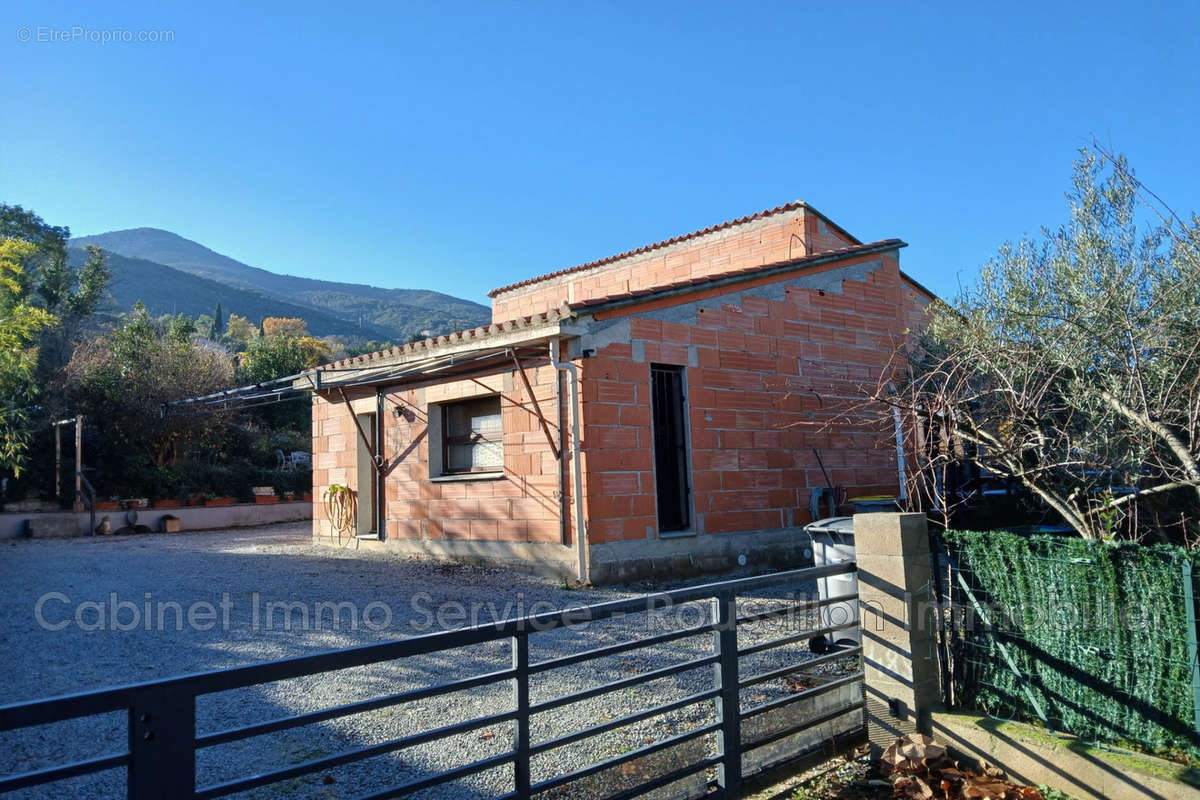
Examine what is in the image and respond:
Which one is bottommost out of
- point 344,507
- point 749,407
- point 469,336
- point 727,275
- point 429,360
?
point 344,507

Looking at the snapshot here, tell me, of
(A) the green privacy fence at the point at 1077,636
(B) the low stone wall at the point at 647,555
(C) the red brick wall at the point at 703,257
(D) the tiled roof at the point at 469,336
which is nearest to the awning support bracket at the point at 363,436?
(D) the tiled roof at the point at 469,336

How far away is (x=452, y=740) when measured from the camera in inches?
169

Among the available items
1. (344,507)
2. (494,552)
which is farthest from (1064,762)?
(344,507)

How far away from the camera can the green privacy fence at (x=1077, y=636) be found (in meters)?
3.41

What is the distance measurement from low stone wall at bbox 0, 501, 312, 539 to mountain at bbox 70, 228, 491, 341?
55.2m

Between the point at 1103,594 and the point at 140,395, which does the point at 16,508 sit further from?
the point at 1103,594

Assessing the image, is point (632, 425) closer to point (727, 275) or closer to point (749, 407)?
point (749, 407)

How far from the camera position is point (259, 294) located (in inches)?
3757

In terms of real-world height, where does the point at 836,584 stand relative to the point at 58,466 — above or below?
below

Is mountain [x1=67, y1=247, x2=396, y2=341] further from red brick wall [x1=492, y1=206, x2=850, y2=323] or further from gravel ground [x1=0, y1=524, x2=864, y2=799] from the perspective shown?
gravel ground [x1=0, y1=524, x2=864, y2=799]

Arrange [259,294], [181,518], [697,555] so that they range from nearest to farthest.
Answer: [697,555] → [181,518] → [259,294]

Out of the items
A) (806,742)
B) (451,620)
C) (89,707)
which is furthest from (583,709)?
(89,707)

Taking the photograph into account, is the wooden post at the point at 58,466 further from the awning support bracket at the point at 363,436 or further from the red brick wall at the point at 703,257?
the red brick wall at the point at 703,257

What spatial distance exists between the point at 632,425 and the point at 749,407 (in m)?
1.93
